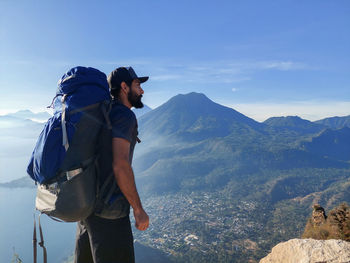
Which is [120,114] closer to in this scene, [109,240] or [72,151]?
→ [72,151]

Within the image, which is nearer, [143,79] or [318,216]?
[143,79]

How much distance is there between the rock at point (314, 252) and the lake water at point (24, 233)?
61299mm

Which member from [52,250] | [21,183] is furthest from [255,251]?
[21,183]

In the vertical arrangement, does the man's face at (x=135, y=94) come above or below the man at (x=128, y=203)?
above

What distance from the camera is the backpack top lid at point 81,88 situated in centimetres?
216

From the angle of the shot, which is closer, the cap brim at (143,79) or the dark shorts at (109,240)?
the dark shorts at (109,240)

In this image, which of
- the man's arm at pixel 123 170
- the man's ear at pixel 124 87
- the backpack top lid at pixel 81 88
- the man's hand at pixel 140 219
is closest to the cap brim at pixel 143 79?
the man's ear at pixel 124 87

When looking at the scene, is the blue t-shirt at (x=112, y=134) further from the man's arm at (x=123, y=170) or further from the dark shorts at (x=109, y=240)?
the dark shorts at (x=109, y=240)

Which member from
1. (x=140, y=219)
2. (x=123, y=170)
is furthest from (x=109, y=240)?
(x=123, y=170)

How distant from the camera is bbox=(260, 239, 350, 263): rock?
A: 3.31m

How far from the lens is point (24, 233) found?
96.1m

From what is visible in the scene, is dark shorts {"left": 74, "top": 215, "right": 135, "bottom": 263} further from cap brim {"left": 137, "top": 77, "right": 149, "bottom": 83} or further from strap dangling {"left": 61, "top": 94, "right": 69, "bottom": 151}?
cap brim {"left": 137, "top": 77, "right": 149, "bottom": 83}

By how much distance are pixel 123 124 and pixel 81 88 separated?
1.72 ft

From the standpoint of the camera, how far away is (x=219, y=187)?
574 ft
